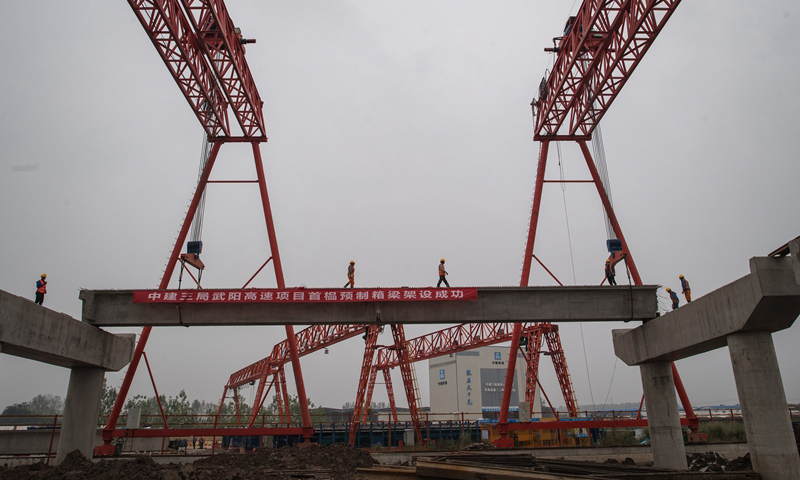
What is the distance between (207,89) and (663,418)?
1900 centimetres

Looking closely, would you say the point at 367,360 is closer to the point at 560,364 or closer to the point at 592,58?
the point at 560,364

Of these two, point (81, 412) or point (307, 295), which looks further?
point (307, 295)

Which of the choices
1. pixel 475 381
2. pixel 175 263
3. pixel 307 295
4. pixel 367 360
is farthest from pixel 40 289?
pixel 475 381

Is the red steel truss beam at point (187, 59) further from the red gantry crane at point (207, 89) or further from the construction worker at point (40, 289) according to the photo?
the construction worker at point (40, 289)

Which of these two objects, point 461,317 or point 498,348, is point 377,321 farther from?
point 498,348

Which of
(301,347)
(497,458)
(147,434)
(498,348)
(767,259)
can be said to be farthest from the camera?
(498,348)

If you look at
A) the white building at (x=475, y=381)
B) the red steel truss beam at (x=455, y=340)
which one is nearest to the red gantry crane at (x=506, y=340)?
the red steel truss beam at (x=455, y=340)

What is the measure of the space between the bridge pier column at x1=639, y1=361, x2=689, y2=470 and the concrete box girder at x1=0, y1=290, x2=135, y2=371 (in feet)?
52.8

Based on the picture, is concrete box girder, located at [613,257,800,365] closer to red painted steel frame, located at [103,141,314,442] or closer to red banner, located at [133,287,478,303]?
red banner, located at [133,287,478,303]

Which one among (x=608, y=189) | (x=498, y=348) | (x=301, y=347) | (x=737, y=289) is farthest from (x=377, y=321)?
(x=498, y=348)

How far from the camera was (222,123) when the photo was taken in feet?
73.3

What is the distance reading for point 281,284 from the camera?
21.3 m

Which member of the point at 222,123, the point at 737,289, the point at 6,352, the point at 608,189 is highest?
the point at 222,123

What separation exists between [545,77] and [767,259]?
13.8 meters
